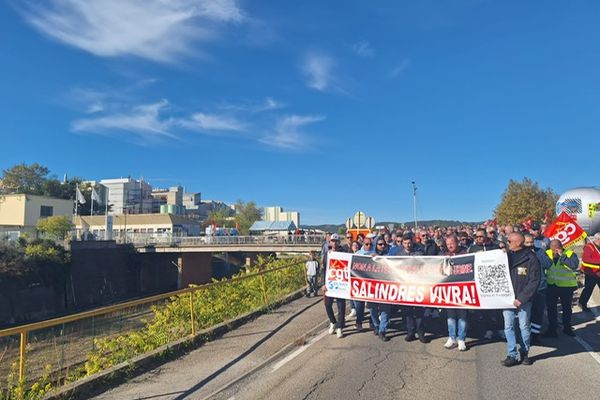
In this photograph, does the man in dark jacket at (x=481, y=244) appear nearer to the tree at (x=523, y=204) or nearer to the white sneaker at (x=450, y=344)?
the white sneaker at (x=450, y=344)

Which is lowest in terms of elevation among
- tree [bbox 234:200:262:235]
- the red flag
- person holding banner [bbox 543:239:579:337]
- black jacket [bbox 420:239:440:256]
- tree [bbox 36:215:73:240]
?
person holding banner [bbox 543:239:579:337]

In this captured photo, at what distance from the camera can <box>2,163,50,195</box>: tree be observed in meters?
101

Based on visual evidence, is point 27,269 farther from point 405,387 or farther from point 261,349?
point 405,387

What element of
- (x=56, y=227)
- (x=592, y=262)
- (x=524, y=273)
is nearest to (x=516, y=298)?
(x=524, y=273)

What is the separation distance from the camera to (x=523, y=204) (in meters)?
50.2

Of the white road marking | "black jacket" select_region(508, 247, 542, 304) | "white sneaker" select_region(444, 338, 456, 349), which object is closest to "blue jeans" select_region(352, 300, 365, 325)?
the white road marking

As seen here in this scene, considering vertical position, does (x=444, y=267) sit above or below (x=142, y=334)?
above

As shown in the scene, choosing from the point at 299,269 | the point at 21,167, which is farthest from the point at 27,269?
the point at 21,167

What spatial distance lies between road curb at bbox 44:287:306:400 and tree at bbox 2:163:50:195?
10707cm

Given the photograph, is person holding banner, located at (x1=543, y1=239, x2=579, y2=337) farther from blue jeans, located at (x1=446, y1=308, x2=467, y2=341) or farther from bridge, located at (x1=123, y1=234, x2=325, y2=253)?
bridge, located at (x1=123, y1=234, x2=325, y2=253)

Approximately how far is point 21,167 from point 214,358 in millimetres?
112583

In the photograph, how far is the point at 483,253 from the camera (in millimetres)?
7398

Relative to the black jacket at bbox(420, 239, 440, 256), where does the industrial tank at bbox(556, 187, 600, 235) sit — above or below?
above

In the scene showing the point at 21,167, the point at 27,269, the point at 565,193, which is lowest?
the point at 27,269
